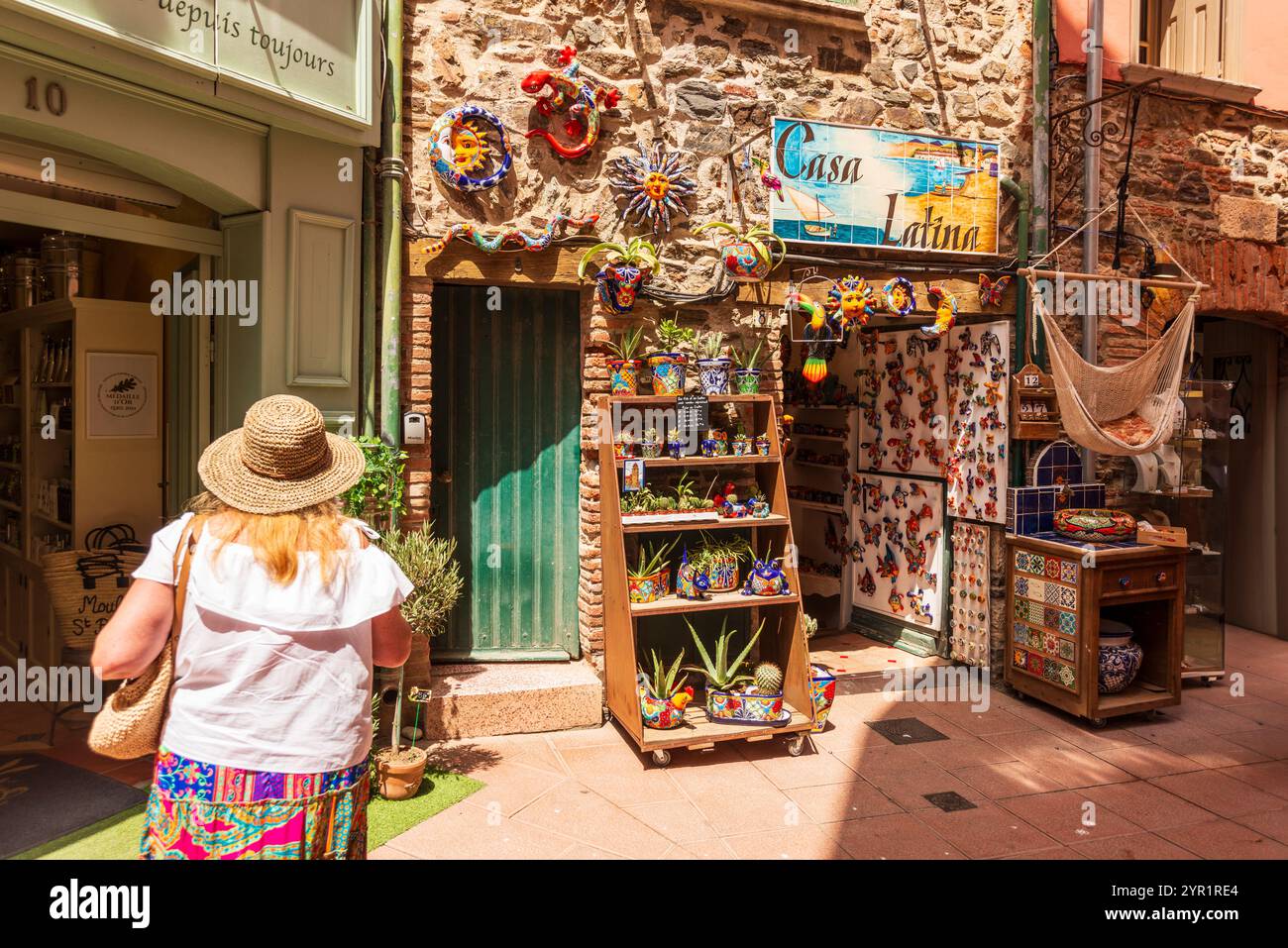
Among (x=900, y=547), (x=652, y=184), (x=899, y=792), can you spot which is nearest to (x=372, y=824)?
(x=899, y=792)

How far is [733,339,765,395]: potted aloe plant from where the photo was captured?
214 inches

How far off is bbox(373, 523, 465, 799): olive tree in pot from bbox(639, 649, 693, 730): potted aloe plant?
1152mm

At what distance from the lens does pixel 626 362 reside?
5.31 metres

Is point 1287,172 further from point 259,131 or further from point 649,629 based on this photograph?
point 259,131

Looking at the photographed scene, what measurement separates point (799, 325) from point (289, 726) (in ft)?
21.8

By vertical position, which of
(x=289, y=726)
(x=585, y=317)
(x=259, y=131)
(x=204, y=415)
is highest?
(x=259, y=131)

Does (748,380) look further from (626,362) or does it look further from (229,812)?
(229,812)

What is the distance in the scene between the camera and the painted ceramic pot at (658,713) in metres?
4.99

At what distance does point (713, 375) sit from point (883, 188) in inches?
71.3

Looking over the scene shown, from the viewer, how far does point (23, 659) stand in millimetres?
5711

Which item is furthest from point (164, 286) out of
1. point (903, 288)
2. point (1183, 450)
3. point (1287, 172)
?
point (1287, 172)

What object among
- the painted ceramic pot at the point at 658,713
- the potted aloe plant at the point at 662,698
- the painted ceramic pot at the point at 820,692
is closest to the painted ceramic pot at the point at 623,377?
the potted aloe plant at the point at 662,698

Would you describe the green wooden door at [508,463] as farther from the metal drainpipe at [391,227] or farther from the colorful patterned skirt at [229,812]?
the colorful patterned skirt at [229,812]

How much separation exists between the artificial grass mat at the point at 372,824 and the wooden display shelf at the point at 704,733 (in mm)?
934
